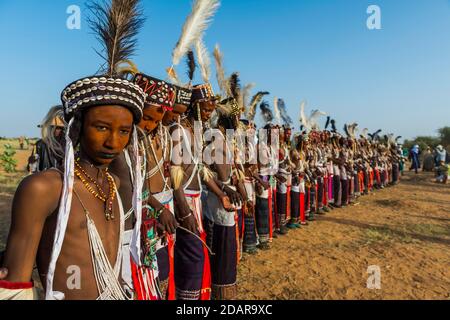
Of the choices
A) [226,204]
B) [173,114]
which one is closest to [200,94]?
[173,114]

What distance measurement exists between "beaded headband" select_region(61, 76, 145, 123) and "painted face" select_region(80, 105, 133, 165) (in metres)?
0.04

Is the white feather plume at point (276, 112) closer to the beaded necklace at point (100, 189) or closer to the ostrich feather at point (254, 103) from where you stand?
the ostrich feather at point (254, 103)

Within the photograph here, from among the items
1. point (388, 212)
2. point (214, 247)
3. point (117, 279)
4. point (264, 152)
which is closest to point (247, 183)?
point (264, 152)

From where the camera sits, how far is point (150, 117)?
2.49 metres

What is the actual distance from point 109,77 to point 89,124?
268 mm

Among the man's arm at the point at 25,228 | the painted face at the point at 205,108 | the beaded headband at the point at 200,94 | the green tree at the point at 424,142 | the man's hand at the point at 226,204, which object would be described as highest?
the green tree at the point at 424,142

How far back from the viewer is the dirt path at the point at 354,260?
433 cm

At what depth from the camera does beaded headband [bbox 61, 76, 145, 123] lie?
57.7 inches

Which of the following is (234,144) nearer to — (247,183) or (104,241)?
(247,183)

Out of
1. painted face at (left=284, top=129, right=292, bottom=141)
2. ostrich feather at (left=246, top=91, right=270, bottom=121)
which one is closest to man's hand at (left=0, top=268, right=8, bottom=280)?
ostrich feather at (left=246, top=91, right=270, bottom=121)

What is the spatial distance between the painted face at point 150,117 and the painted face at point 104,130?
939mm

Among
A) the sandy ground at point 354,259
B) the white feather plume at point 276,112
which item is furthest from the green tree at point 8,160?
the white feather plume at point 276,112

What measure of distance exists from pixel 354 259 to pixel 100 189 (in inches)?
209

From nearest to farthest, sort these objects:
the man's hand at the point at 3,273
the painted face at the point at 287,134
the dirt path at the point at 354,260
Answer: the man's hand at the point at 3,273, the dirt path at the point at 354,260, the painted face at the point at 287,134
